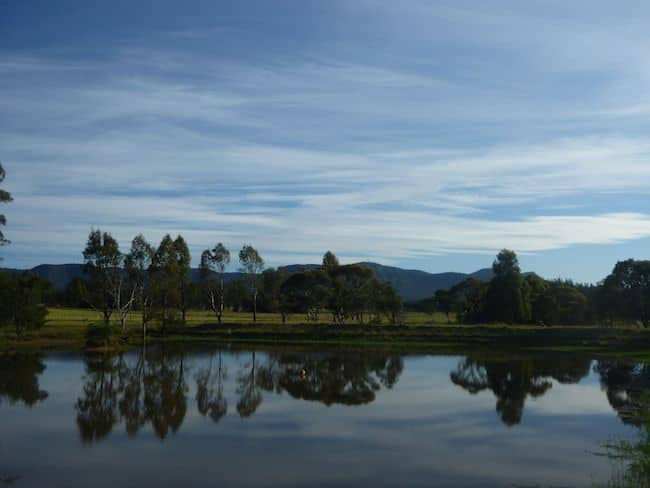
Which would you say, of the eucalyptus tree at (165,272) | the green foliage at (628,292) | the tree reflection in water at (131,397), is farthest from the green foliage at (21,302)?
the green foliage at (628,292)

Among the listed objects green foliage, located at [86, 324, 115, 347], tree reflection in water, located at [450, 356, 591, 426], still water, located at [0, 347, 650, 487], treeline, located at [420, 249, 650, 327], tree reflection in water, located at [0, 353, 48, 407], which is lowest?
tree reflection in water, located at [450, 356, 591, 426]

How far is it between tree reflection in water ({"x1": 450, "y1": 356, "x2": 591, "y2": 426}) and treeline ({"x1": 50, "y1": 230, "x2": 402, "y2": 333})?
109ft

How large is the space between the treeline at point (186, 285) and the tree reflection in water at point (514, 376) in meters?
33.3

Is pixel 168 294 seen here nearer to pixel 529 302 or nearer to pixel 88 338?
pixel 88 338

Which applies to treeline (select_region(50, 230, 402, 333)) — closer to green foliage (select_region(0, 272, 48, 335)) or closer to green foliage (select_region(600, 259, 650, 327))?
green foliage (select_region(0, 272, 48, 335))

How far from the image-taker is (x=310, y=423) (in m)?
28.2

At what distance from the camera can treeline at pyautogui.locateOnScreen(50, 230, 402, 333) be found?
79750mm

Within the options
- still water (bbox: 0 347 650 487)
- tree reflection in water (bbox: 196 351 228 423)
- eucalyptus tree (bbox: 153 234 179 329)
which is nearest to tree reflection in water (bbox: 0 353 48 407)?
still water (bbox: 0 347 650 487)

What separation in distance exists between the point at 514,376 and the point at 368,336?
101 feet

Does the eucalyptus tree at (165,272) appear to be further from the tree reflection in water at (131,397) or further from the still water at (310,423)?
the still water at (310,423)

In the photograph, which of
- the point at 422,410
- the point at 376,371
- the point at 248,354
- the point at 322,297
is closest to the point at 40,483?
the point at 422,410

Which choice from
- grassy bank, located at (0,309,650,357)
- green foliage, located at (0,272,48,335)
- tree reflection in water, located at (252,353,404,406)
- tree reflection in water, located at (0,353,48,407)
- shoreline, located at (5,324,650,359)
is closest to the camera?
tree reflection in water, located at (0,353,48,407)

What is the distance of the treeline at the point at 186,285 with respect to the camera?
79.8m

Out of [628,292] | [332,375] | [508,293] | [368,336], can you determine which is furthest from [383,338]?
[628,292]
